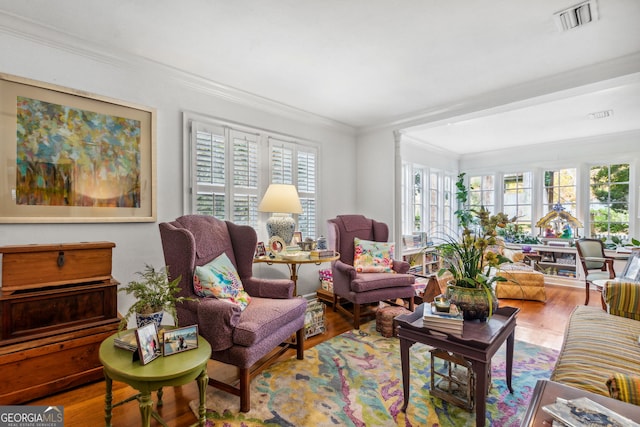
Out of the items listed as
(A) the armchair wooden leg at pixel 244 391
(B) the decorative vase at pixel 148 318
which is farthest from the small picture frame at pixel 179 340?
(A) the armchair wooden leg at pixel 244 391

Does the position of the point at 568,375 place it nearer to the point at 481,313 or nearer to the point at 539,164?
the point at 481,313

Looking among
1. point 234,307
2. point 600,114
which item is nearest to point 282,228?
point 234,307

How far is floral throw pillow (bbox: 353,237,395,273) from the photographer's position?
3.57 m

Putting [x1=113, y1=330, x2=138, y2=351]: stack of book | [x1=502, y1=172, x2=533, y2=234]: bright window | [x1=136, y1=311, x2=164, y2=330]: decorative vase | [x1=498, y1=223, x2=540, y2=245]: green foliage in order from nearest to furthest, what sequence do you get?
[x1=113, y1=330, x2=138, y2=351]: stack of book, [x1=136, y1=311, x2=164, y2=330]: decorative vase, [x1=498, y1=223, x2=540, y2=245]: green foliage, [x1=502, y1=172, x2=533, y2=234]: bright window

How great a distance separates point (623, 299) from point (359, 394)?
1.98 metres

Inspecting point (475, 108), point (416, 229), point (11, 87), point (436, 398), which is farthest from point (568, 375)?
point (416, 229)

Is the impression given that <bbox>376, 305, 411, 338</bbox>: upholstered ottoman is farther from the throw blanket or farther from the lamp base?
the throw blanket

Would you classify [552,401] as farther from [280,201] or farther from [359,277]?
[280,201]

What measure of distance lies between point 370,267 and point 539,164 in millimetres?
4434

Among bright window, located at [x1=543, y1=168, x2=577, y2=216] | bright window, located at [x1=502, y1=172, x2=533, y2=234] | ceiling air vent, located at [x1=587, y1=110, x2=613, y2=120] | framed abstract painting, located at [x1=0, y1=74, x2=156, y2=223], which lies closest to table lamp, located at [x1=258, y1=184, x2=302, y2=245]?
framed abstract painting, located at [x1=0, y1=74, x2=156, y2=223]

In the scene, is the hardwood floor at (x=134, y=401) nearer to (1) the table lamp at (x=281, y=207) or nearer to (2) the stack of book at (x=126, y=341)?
(2) the stack of book at (x=126, y=341)

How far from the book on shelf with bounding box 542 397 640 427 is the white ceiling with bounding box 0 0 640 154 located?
2162 mm

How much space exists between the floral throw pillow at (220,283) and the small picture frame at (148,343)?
53cm

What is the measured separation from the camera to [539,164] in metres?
5.80
